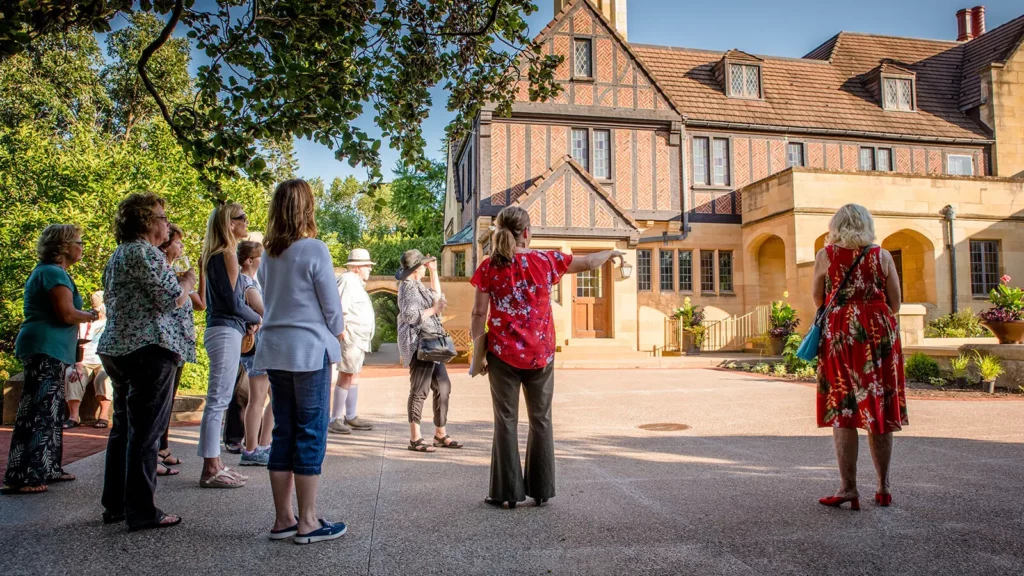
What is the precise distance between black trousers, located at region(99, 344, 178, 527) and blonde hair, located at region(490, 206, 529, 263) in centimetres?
201

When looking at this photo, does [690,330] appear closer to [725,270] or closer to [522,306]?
[725,270]

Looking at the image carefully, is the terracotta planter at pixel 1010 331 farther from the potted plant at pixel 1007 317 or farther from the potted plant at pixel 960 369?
the potted plant at pixel 960 369

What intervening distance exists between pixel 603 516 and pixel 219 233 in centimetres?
313

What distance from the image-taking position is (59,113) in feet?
82.0

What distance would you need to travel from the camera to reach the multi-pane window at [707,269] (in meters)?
23.7

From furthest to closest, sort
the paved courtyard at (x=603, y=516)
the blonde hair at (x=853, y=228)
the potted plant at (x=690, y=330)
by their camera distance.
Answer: the potted plant at (x=690, y=330) → the blonde hair at (x=853, y=228) → the paved courtyard at (x=603, y=516)

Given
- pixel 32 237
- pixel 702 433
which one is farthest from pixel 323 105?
pixel 32 237

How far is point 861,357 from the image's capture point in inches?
166

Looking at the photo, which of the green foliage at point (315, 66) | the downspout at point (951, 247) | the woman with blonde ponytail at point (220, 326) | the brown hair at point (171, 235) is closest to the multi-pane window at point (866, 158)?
the downspout at point (951, 247)

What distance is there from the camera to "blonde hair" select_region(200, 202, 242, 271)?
481 centimetres

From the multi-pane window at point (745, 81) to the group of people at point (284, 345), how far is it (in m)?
22.6

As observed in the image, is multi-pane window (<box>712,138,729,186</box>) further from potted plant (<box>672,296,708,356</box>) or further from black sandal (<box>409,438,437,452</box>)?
black sandal (<box>409,438,437,452</box>)

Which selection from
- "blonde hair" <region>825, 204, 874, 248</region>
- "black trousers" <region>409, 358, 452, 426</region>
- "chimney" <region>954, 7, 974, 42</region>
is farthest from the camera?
"chimney" <region>954, 7, 974, 42</region>

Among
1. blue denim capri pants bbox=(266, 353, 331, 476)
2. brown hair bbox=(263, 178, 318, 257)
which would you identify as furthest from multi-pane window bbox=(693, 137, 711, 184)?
blue denim capri pants bbox=(266, 353, 331, 476)
